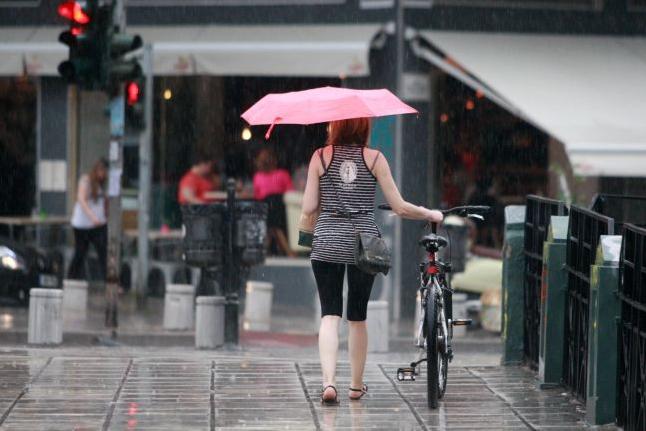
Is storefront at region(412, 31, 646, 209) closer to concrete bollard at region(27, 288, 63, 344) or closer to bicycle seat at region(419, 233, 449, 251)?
concrete bollard at region(27, 288, 63, 344)

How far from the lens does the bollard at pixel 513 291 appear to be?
420 inches

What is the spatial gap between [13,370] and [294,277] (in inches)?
364

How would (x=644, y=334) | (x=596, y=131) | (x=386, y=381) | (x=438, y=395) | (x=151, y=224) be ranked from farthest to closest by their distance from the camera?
(x=151, y=224) → (x=596, y=131) → (x=386, y=381) → (x=438, y=395) → (x=644, y=334)

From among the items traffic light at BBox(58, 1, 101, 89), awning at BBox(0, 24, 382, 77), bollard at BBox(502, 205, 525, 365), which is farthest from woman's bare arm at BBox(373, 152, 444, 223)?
awning at BBox(0, 24, 382, 77)

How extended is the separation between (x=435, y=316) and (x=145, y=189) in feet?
34.6

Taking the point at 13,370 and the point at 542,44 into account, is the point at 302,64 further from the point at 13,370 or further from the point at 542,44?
the point at 13,370

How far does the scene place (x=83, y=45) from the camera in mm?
14406

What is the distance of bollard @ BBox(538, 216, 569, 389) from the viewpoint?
374 inches

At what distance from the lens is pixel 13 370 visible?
10203 mm

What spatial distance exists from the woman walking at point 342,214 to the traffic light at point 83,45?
6.01 m

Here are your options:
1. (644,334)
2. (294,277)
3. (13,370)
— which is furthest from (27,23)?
(644,334)

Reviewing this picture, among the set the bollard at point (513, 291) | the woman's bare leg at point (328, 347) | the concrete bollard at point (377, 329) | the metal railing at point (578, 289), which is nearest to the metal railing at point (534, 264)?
the bollard at point (513, 291)

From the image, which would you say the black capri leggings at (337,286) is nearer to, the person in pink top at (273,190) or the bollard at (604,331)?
the bollard at (604,331)

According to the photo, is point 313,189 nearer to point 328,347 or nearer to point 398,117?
point 328,347
